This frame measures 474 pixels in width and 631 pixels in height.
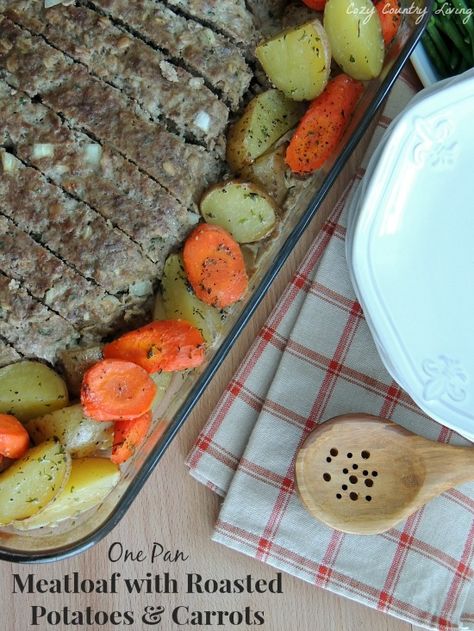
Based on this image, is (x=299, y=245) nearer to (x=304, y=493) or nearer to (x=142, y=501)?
(x=304, y=493)

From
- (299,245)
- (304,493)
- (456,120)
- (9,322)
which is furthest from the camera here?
(299,245)

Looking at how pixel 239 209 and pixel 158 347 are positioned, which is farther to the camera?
pixel 239 209

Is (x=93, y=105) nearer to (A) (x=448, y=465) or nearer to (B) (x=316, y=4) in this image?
(B) (x=316, y=4)

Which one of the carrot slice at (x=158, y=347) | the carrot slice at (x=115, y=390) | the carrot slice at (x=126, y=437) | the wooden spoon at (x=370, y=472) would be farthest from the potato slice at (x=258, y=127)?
the wooden spoon at (x=370, y=472)

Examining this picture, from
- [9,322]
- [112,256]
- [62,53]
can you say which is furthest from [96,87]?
[9,322]

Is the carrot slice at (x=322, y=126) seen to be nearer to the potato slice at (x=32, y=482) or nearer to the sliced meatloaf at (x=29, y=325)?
the sliced meatloaf at (x=29, y=325)

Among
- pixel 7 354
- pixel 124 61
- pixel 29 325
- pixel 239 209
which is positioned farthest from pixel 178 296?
pixel 124 61
